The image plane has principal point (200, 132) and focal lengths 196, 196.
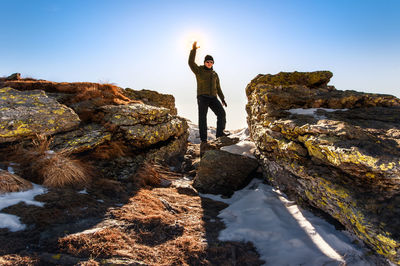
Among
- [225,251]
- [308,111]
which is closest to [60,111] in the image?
[225,251]

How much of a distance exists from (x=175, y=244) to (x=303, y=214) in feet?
8.12

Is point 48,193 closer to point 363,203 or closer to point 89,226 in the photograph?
point 89,226

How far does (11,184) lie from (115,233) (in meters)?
2.26

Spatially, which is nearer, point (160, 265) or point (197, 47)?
point (160, 265)

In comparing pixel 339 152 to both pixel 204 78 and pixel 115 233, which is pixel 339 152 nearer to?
pixel 115 233

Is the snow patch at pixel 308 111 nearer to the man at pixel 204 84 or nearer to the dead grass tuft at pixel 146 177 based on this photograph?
the man at pixel 204 84

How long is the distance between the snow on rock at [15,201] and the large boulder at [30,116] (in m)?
2.08

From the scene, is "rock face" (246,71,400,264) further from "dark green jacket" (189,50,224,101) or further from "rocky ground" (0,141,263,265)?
"dark green jacket" (189,50,224,101)

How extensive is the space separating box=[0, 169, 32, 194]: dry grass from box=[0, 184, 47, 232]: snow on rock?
9cm

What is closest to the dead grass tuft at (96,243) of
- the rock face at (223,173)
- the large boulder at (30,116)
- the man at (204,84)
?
the rock face at (223,173)

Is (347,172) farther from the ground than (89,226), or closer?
farther from the ground

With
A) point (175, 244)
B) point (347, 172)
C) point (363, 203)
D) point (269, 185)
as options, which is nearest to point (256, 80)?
point (269, 185)

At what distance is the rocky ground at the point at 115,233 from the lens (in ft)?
7.71

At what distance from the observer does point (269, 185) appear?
517 cm
